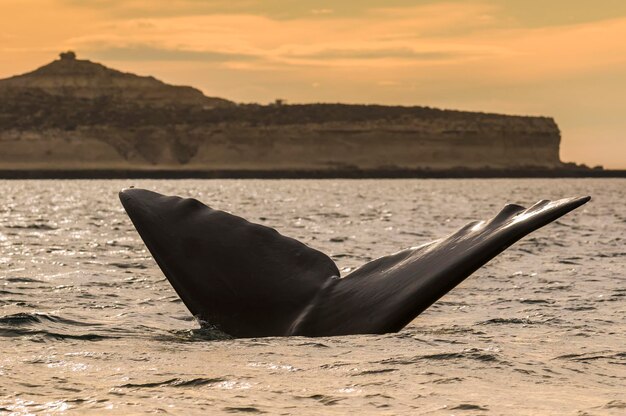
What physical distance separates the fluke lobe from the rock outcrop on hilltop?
16372cm

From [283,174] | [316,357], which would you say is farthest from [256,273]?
[283,174]

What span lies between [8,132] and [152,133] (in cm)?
2242

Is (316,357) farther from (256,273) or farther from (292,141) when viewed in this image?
(292,141)

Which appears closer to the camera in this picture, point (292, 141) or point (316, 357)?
point (316, 357)

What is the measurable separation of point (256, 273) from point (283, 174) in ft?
544

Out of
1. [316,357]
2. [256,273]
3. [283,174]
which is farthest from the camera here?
[283,174]

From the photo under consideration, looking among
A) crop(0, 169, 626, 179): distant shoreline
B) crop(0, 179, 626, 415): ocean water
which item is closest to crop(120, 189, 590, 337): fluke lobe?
crop(0, 179, 626, 415): ocean water

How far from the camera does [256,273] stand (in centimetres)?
711

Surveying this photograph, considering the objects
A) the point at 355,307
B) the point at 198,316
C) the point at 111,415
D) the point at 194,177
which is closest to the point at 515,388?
the point at 355,307

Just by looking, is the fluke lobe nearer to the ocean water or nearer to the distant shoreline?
the ocean water

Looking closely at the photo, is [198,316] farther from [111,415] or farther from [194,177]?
[194,177]

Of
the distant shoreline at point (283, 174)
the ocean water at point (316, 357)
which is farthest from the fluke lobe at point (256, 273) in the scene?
the distant shoreline at point (283, 174)

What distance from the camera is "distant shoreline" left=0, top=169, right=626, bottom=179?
544 ft

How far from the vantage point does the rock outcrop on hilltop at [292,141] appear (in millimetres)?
172375
